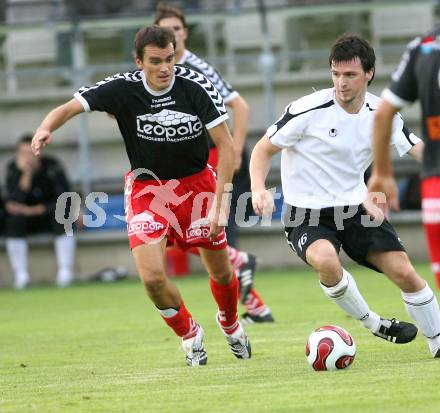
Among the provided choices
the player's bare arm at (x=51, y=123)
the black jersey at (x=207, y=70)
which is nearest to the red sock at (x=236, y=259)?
the black jersey at (x=207, y=70)

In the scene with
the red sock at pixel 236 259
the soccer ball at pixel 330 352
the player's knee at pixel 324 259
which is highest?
the player's knee at pixel 324 259

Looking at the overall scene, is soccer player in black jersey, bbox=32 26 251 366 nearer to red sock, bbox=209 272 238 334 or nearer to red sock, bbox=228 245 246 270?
red sock, bbox=209 272 238 334

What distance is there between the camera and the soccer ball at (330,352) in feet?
22.6

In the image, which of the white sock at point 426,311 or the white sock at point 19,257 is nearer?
the white sock at point 426,311

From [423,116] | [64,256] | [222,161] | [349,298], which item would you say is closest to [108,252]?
[64,256]

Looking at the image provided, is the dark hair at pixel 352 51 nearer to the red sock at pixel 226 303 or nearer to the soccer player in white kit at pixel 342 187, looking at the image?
the soccer player in white kit at pixel 342 187

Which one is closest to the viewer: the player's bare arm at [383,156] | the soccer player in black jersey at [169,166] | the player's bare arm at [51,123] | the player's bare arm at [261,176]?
the player's bare arm at [383,156]

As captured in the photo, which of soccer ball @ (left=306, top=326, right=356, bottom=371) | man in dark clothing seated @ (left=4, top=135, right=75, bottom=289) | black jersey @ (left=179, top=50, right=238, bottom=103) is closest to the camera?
soccer ball @ (left=306, top=326, right=356, bottom=371)

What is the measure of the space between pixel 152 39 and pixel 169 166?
0.87 metres

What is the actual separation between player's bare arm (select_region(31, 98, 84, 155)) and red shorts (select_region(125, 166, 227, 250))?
613 mm

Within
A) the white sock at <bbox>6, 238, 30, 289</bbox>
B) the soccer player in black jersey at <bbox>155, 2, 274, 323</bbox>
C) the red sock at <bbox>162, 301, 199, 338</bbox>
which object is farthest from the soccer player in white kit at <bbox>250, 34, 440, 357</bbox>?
the white sock at <bbox>6, 238, 30, 289</bbox>

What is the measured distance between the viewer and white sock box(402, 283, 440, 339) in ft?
23.3

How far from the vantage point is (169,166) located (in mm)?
7707

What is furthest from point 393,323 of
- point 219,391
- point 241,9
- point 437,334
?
point 241,9
